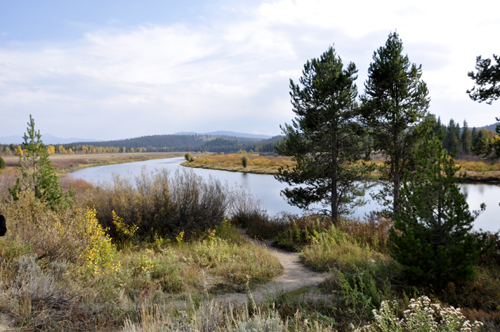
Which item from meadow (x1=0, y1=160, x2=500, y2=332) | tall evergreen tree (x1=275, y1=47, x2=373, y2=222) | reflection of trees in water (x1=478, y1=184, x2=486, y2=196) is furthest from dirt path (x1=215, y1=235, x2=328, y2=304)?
reflection of trees in water (x1=478, y1=184, x2=486, y2=196)

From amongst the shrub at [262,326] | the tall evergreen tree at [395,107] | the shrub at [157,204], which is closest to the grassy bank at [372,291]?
the shrub at [262,326]

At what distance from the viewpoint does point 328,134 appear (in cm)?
1236

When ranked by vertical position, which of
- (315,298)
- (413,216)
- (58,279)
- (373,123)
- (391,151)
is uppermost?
(373,123)

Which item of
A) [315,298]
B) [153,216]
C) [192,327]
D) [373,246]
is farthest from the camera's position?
[153,216]

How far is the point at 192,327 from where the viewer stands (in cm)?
321

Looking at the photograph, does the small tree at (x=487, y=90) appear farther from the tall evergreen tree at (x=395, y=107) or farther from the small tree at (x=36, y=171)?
the small tree at (x=36, y=171)

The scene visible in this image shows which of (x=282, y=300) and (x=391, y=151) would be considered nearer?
(x=282, y=300)

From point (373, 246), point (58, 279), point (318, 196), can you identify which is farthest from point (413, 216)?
point (318, 196)

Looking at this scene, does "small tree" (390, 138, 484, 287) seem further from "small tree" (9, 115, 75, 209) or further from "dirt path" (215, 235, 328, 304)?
"small tree" (9, 115, 75, 209)

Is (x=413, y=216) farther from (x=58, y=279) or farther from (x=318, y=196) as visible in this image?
(x=318, y=196)

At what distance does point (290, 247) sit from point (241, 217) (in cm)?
433

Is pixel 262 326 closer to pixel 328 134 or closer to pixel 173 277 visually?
pixel 173 277

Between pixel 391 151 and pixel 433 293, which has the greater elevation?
pixel 391 151

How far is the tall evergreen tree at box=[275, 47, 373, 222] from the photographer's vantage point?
12180 mm
